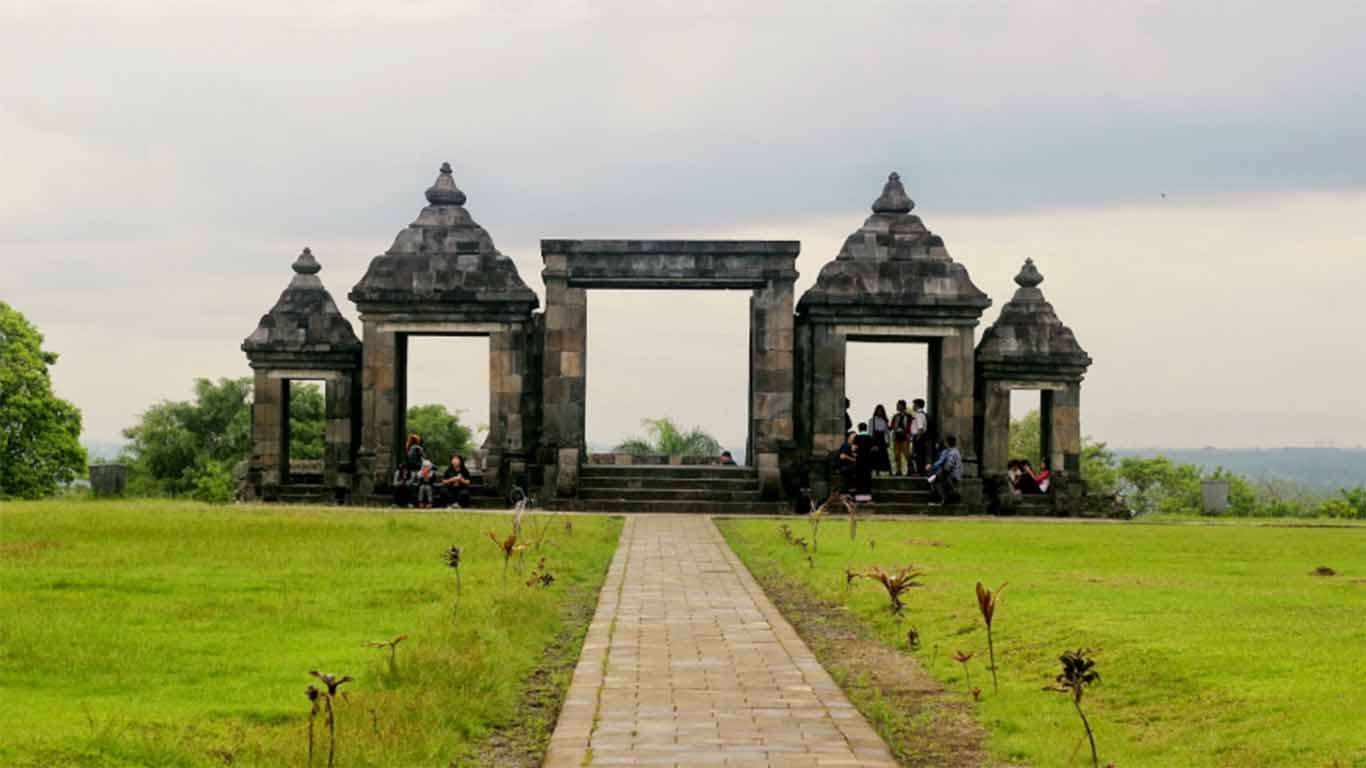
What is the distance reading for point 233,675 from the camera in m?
11.9

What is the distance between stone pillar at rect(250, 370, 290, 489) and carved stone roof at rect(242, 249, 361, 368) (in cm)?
58

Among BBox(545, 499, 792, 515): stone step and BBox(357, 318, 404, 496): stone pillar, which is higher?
BBox(357, 318, 404, 496): stone pillar

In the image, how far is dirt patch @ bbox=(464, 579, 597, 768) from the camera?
9.75 metres

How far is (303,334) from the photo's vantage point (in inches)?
1526

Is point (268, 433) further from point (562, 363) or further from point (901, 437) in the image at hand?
point (901, 437)

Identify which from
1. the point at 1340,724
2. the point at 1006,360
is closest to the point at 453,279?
the point at 1006,360

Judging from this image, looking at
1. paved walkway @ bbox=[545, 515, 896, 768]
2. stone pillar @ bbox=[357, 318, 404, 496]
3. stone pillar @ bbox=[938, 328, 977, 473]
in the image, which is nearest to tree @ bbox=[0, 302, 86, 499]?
stone pillar @ bbox=[357, 318, 404, 496]

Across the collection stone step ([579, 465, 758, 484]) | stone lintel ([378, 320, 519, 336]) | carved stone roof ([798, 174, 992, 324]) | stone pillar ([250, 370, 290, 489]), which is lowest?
stone step ([579, 465, 758, 484])

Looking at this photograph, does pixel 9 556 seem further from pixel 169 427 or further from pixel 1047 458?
pixel 169 427

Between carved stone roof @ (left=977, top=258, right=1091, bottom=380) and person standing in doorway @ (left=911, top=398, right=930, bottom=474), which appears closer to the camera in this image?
person standing in doorway @ (left=911, top=398, right=930, bottom=474)

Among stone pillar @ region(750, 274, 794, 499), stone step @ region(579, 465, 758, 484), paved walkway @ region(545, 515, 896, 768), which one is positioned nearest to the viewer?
paved walkway @ region(545, 515, 896, 768)

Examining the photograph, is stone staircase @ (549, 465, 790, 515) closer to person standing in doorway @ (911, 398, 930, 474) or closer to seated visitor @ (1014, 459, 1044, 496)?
person standing in doorway @ (911, 398, 930, 474)

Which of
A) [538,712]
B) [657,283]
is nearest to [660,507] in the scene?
[657,283]

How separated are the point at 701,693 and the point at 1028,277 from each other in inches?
1188
